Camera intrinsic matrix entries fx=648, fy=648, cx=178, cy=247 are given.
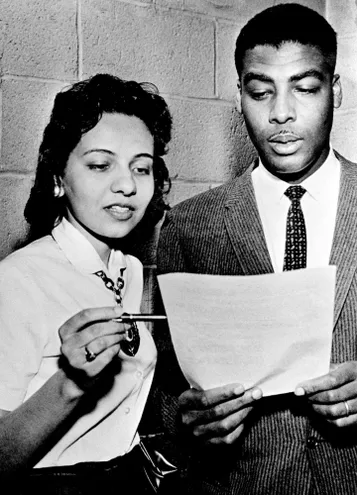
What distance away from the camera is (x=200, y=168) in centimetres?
214

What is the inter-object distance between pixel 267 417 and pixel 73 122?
81 cm

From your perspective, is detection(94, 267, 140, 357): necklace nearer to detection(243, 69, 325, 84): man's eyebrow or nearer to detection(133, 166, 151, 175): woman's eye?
detection(133, 166, 151, 175): woman's eye

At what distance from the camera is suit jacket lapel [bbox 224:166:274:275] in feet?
4.87

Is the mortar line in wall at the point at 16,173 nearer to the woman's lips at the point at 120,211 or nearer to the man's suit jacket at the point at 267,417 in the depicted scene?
the woman's lips at the point at 120,211

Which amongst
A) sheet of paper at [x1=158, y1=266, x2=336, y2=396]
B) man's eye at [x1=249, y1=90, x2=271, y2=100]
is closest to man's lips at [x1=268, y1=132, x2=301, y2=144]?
man's eye at [x1=249, y1=90, x2=271, y2=100]

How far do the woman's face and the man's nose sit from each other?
1.04 feet

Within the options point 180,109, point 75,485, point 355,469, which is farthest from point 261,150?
point 75,485

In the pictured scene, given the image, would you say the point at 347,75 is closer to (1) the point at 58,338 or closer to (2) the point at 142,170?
(2) the point at 142,170

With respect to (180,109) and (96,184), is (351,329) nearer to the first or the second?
(96,184)

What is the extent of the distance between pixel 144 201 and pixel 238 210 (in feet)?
0.74

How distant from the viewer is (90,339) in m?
1.21

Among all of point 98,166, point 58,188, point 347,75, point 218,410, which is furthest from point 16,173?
point 347,75

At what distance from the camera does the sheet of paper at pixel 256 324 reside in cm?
112

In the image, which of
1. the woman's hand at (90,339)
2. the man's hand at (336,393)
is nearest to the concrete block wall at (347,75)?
the man's hand at (336,393)
